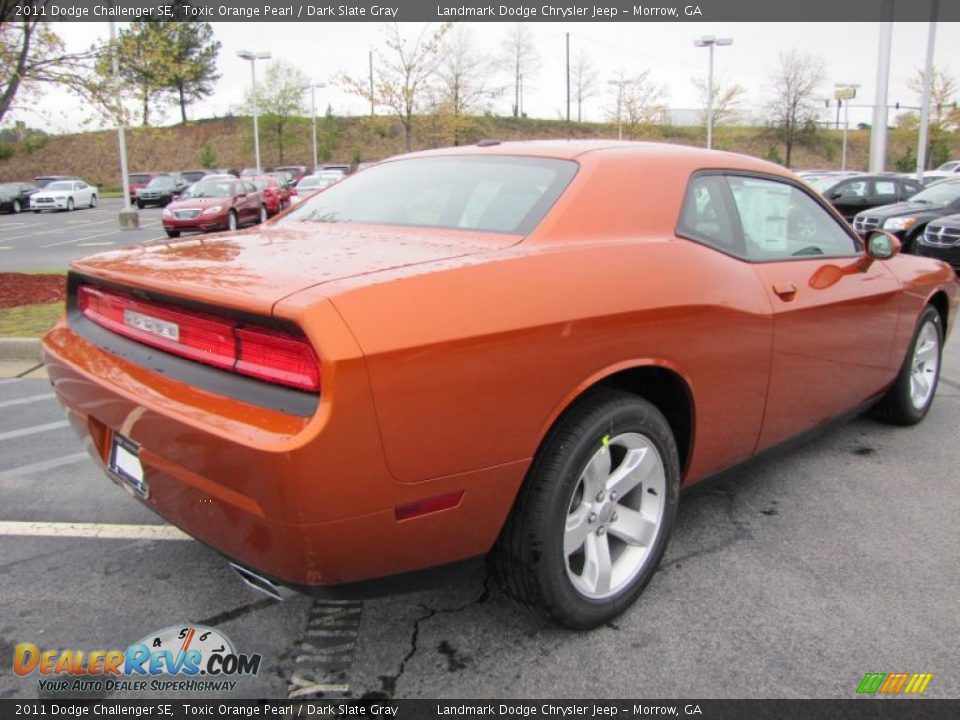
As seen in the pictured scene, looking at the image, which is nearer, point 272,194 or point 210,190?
point 210,190

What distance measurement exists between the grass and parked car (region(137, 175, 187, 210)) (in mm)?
29509

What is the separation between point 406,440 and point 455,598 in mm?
1041

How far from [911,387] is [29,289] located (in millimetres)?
9224

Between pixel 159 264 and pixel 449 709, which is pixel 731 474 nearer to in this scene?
pixel 449 709

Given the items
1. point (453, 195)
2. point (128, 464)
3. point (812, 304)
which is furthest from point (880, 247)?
point (128, 464)

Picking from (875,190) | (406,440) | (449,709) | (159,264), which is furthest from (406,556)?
(875,190)

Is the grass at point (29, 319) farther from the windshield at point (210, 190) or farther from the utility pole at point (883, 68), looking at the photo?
the utility pole at point (883, 68)

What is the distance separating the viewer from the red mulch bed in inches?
334

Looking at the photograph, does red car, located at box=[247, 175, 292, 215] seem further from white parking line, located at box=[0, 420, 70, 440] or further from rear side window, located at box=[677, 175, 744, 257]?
rear side window, located at box=[677, 175, 744, 257]

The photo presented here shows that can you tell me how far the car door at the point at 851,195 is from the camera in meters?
17.0

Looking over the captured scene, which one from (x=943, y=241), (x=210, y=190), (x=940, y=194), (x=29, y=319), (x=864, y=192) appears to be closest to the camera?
(x=29, y=319)

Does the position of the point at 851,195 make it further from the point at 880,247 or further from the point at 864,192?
the point at 880,247

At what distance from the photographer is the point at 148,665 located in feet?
7.61

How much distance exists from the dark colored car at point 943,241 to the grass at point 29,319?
11052mm
